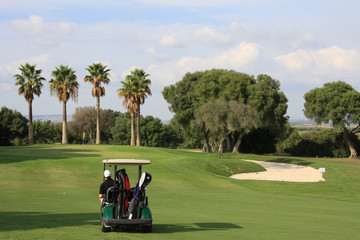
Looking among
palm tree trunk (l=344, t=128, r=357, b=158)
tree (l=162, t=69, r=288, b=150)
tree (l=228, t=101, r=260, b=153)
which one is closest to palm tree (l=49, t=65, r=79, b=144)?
tree (l=162, t=69, r=288, b=150)

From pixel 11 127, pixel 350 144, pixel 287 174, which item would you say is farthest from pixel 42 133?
pixel 287 174

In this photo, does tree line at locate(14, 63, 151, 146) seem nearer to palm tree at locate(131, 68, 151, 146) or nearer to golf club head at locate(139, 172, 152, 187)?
palm tree at locate(131, 68, 151, 146)

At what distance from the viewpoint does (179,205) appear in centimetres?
1977

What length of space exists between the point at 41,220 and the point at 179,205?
765 centimetres

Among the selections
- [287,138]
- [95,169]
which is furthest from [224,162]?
[287,138]

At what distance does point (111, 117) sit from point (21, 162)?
94132mm

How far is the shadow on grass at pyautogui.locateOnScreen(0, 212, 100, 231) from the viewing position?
40.0ft

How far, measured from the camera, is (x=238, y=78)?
217 ft

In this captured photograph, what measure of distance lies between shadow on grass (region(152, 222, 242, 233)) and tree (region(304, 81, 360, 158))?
182 feet

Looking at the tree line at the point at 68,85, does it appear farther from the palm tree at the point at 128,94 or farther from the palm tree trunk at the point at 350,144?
the palm tree trunk at the point at 350,144

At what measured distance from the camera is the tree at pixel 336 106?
64.7 meters

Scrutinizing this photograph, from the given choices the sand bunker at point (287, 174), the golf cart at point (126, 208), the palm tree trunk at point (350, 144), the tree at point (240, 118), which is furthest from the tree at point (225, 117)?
the golf cart at point (126, 208)

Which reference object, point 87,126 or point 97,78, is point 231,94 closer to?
point 97,78

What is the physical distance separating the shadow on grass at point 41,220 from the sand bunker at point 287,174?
25.4 meters
